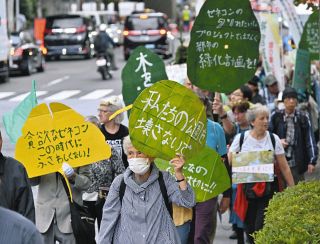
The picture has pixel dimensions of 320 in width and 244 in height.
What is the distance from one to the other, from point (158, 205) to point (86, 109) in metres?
17.6

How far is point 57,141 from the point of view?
26.8ft

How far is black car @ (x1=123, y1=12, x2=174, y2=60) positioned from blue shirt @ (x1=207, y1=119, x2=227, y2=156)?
32.0m

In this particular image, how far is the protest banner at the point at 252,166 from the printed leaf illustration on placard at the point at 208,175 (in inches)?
39.3

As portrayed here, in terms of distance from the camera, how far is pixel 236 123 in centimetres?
1080

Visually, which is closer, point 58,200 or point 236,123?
point 58,200

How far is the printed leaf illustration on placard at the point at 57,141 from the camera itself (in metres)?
8.14

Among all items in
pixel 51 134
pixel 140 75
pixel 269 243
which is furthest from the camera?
pixel 140 75

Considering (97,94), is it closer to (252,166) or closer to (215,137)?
(252,166)

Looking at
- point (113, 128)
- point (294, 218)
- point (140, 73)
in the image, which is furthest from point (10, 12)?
point (294, 218)

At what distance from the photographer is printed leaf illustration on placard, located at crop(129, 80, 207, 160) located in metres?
7.01

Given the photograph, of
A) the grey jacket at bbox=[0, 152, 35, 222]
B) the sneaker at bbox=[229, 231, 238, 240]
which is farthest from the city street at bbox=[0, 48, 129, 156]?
the grey jacket at bbox=[0, 152, 35, 222]

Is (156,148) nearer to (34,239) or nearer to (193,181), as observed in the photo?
(193,181)

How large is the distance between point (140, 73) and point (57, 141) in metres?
2.36

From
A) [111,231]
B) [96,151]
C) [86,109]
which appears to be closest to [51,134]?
[96,151]
